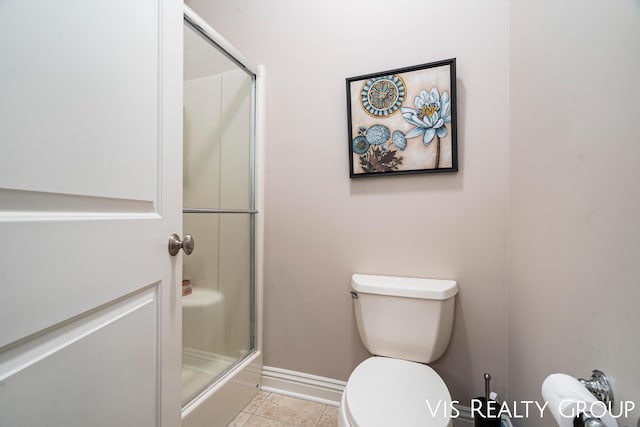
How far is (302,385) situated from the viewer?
4.86 ft

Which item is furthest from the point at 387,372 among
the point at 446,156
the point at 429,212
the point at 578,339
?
the point at 446,156

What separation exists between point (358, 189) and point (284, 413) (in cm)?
110

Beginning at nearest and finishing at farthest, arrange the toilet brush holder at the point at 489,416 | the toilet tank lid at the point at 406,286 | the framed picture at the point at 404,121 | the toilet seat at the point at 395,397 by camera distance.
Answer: the toilet seat at the point at 395,397 → the toilet brush holder at the point at 489,416 → the toilet tank lid at the point at 406,286 → the framed picture at the point at 404,121

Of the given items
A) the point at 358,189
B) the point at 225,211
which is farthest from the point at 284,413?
the point at 358,189

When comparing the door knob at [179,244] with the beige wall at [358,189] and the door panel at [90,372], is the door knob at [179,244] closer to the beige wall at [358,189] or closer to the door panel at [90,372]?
the door panel at [90,372]

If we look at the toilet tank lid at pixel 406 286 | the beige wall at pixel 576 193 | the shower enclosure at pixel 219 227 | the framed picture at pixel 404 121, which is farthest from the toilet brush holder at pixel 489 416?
the shower enclosure at pixel 219 227

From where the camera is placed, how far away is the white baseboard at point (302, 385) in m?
1.43

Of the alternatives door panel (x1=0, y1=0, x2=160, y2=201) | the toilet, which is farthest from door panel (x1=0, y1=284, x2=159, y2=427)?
the toilet

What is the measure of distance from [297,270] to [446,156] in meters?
0.88

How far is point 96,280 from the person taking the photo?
620 millimetres

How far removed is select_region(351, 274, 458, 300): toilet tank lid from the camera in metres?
1.13

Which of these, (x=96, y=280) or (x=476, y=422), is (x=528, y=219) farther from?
(x=96, y=280)

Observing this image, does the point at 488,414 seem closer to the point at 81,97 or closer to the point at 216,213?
the point at 216,213

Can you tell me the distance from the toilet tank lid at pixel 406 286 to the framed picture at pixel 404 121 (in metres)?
0.47
